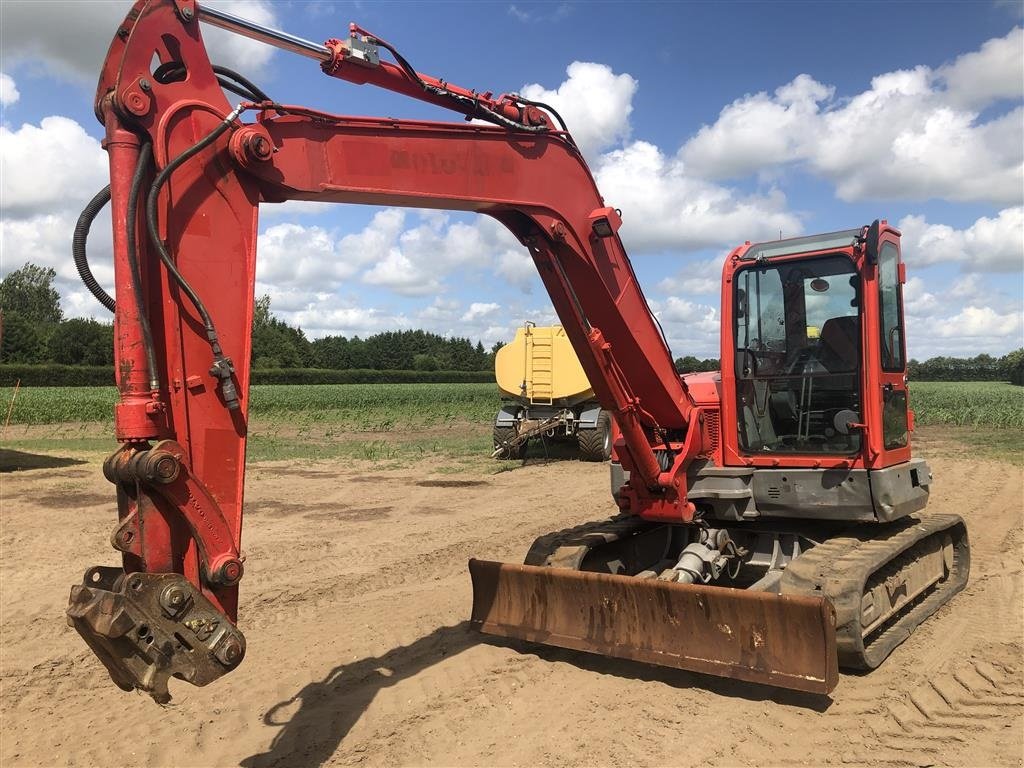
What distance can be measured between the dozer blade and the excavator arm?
2.38m

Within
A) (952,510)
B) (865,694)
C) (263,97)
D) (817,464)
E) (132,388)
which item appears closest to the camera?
(132,388)

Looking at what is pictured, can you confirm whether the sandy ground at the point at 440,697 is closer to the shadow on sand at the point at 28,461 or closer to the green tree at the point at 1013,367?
the shadow on sand at the point at 28,461

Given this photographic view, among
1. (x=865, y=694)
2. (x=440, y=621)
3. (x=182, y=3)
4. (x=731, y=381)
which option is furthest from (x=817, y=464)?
(x=182, y=3)

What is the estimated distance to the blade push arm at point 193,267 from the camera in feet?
9.82

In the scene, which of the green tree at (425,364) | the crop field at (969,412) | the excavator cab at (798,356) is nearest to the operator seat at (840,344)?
the excavator cab at (798,356)

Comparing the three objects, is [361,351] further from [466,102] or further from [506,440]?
[466,102]

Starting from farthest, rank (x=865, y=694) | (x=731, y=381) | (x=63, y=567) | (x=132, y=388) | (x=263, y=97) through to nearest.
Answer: (x=63, y=567)
(x=731, y=381)
(x=865, y=694)
(x=263, y=97)
(x=132, y=388)

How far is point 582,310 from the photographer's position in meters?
4.91

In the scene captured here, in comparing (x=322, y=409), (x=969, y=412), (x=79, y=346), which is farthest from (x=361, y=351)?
(x=969, y=412)

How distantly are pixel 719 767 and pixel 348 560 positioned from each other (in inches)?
199

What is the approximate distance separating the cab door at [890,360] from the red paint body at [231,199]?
2.05m

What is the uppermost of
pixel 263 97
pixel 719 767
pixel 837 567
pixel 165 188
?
pixel 263 97

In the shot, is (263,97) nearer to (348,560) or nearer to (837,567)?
(837,567)

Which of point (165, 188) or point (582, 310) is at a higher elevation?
point (165, 188)
